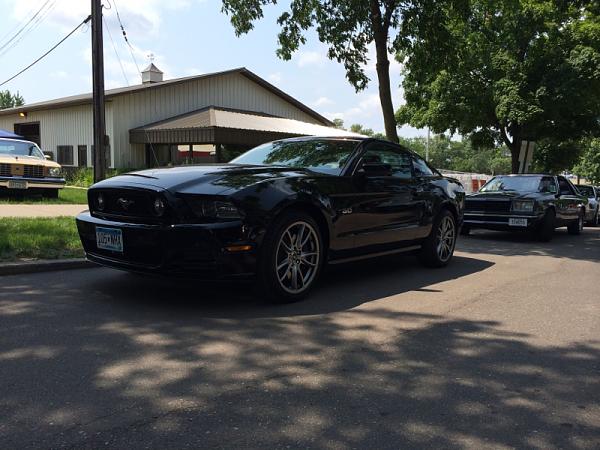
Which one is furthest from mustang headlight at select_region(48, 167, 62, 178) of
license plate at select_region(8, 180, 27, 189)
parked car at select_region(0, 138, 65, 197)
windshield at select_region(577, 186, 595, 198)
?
windshield at select_region(577, 186, 595, 198)

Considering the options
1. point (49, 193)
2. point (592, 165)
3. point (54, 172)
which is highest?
point (592, 165)

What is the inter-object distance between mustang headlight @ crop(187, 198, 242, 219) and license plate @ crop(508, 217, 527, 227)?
25.8 feet

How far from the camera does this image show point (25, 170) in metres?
14.1

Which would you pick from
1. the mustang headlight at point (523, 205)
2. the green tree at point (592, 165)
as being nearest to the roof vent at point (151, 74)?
the mustang headlight at point (523, 205)

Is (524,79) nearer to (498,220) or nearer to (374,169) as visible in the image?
(498,220)

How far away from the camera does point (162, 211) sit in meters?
4.60

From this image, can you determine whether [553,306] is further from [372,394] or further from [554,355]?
[372,394]

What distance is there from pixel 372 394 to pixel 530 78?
2182 centimetres

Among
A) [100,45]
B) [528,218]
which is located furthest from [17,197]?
[528,218]

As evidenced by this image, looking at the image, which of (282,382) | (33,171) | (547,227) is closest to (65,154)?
(33,171)

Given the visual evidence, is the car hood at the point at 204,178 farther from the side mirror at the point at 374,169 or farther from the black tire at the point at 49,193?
the black tire at the point at 49,193

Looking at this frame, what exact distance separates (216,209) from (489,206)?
8.05 meters

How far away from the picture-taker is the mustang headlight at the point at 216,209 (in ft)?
14.9

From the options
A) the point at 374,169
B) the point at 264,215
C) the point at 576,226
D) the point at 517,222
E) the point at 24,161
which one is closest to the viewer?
the point at 264,215
